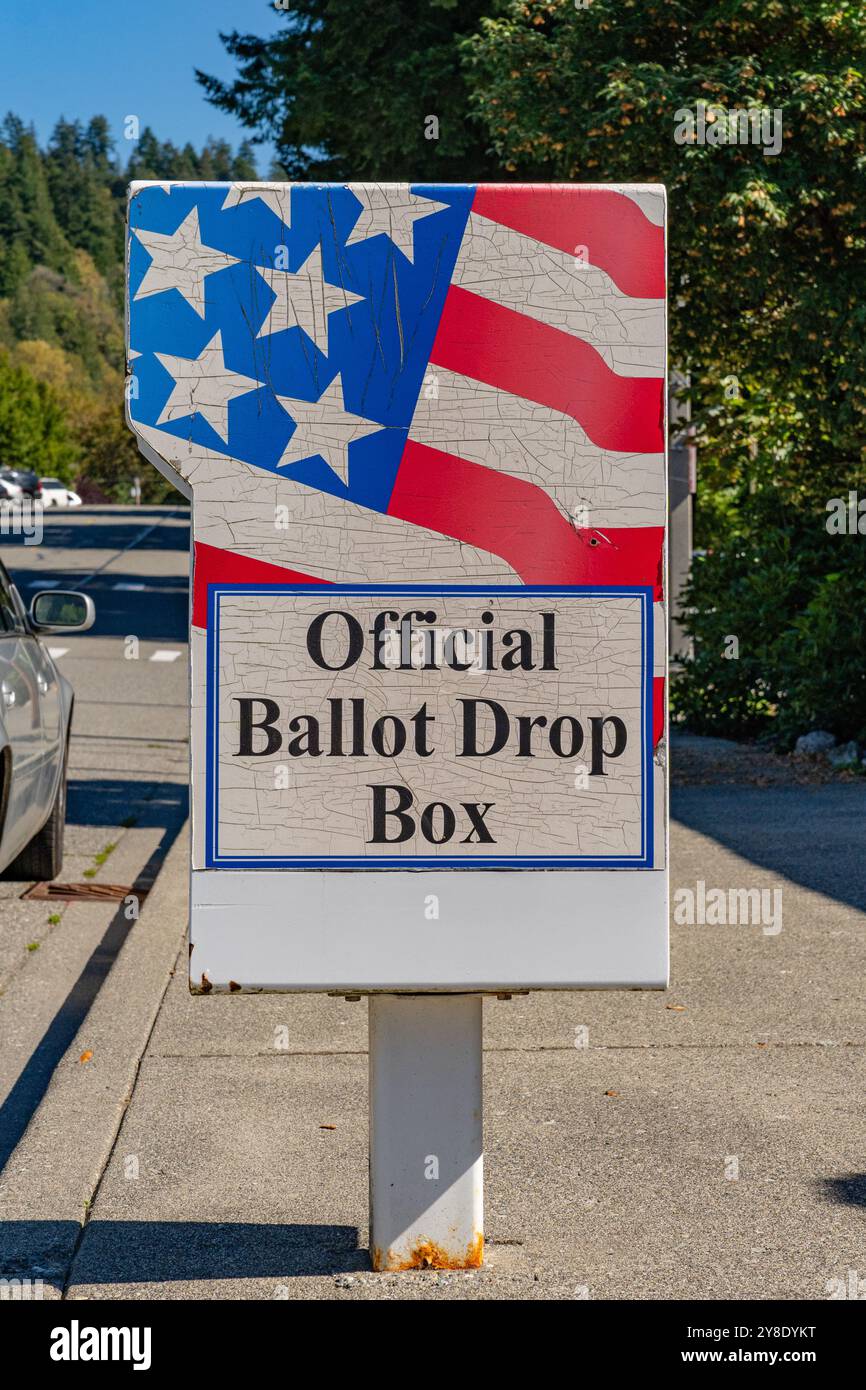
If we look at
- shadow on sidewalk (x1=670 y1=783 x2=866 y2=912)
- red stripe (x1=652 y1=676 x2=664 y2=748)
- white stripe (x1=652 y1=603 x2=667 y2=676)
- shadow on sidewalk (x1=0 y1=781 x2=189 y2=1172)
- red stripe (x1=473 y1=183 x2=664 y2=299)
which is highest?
red stripe (x1=473 y1=183 x2=664 y2=299)

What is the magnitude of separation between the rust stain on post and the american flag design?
1.26 meters

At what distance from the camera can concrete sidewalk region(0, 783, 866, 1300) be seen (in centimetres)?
401

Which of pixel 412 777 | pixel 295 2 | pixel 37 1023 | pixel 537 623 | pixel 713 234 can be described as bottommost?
pixel 37 1023

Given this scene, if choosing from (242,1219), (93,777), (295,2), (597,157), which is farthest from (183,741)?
(295,2)

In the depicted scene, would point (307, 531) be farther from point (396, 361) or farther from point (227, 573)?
point (396, 361)

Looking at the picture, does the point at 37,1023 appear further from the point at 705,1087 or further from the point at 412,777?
the point at 412,777

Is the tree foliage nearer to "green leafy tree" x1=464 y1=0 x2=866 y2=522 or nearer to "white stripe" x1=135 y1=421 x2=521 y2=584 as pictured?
"green leafy tree" x1=464 y1=0 x2=866 y2=522

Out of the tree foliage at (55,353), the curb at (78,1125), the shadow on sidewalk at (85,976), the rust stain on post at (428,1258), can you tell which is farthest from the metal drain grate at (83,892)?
the tree foliage at (55,353)

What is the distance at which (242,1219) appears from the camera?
436cm

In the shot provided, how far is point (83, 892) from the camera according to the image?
874 cm

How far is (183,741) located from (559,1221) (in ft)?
36.0

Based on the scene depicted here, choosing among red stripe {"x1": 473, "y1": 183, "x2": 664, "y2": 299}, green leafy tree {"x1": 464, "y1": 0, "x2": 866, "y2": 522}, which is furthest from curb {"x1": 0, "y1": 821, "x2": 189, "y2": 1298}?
green leafy tree {"x1": 464, "y1": 0, "x2": 866, "y2": 522}

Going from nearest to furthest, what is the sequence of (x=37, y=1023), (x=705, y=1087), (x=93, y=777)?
(x=705, y=1087), (x=37, y=1023), (x=93, y=777)

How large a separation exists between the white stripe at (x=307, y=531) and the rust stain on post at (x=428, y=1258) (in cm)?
151
